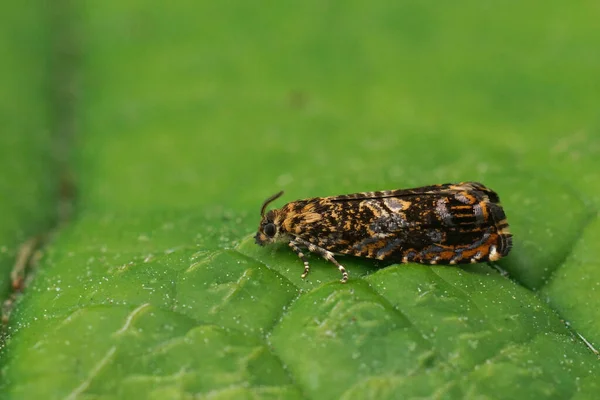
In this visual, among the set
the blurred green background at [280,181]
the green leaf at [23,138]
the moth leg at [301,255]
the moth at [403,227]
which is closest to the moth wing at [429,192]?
the moth at [403,227]

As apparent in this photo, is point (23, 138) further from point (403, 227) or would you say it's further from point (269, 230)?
point (403, 227)

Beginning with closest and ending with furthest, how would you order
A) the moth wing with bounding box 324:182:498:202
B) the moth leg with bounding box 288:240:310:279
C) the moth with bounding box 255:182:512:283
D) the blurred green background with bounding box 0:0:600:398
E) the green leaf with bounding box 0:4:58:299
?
1. the blurred green background with bounding box 0:0:600:398
2. the moth leg with bounding box 288:240:310:279
3. the moth with bounding box 255:182:512:283
4. the moth wing with bounding box 324:182:498:202
5. the green leaf with bounding box 0:4:58:299

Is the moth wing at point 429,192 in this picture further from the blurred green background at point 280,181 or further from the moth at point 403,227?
the blurred green background at point 280,181

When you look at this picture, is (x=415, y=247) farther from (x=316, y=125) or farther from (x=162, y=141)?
(x=162, y=141)

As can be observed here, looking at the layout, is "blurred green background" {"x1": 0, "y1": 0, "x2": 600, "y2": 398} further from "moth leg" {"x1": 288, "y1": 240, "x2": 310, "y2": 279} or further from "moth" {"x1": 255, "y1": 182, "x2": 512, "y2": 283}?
"moth" {"x1": 255, "y1": 182, "x2": 512, "y2": 283}

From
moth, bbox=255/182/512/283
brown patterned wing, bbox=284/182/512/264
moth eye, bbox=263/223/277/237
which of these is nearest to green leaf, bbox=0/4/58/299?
moth eye, bbox=263/223/277/237
